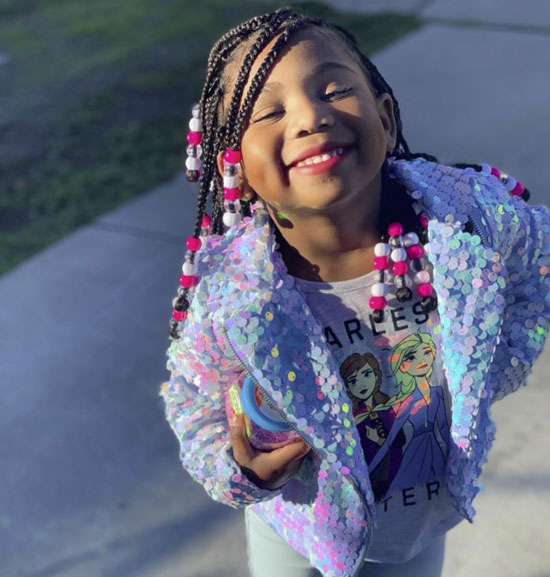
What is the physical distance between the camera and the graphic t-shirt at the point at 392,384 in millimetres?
1658

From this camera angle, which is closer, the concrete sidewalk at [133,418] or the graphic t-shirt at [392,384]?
the graphic t-shirt at [392,384]

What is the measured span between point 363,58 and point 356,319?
52cm

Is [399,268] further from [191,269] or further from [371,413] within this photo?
[191,269]

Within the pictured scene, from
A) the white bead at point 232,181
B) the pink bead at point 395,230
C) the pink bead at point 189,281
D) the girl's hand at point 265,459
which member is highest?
the white bead at point 232,181

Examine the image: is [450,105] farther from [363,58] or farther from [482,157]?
[363,58]

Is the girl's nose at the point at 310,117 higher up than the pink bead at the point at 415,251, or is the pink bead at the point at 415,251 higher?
the girl's nose at the point at 310,117

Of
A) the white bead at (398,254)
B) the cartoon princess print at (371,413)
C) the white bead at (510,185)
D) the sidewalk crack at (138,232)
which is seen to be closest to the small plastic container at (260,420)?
the cartoon princess print at (371,413)

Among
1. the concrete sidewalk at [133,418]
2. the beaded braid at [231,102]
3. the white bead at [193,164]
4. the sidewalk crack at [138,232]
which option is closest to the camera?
the beaded braid at [231,102]

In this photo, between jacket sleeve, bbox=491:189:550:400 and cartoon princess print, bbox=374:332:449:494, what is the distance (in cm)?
16

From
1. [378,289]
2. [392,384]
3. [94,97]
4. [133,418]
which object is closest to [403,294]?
[378,289]

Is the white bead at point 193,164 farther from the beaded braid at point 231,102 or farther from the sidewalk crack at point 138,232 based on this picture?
the sidewalk crack at point 138,232

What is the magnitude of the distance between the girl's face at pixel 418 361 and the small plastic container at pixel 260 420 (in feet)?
0.80

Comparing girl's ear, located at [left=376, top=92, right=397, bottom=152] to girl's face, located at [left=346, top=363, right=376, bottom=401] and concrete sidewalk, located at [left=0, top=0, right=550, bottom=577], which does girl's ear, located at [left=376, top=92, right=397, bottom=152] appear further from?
concrete sidewalk, located at [left=0, top=0, right=550, bottom=577]

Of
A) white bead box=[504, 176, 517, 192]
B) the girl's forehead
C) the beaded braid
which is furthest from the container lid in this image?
white bead box=[504, 176, 517, 192]
